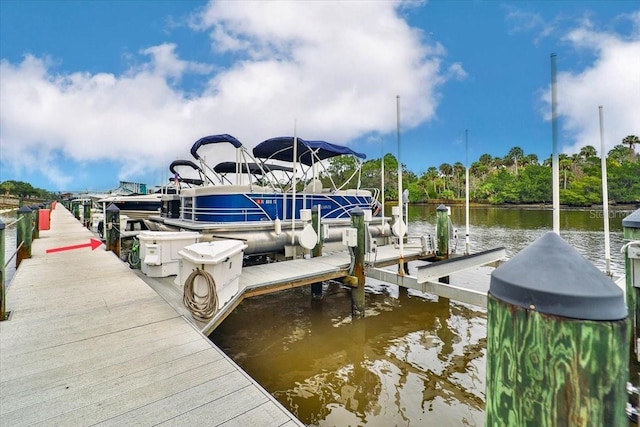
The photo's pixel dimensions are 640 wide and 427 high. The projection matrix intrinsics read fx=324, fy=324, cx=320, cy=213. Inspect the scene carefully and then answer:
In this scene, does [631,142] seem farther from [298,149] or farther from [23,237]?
[23,237]

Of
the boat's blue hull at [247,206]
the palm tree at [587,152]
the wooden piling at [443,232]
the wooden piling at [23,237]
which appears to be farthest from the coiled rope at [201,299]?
the palm tree at [587,152]

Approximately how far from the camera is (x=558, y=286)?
0.95 meters

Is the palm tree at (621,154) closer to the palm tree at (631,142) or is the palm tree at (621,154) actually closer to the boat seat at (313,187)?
the palm tree at (631,142)

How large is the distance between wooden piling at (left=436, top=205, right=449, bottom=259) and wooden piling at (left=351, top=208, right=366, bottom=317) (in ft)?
9.47

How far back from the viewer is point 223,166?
14.7 meters

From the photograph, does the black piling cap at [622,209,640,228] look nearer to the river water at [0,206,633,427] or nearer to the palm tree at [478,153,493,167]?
the river water at [0,206,633,427]

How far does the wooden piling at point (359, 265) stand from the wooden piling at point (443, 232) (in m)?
2.89

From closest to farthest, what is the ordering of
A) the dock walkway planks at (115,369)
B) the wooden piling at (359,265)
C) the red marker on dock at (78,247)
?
the dock walkway planks at (115,369)
the wooden piling at (359,265)
the red marker on dock at (78,247)

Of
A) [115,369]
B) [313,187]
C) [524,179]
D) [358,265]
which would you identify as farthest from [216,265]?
[524,179]

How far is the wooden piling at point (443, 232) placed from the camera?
8523 mm

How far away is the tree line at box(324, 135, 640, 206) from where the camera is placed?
4569 cm

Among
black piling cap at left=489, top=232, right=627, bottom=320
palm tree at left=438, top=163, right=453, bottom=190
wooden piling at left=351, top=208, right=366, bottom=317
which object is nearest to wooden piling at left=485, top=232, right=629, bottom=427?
black piling cap at left=489, top=232, right=627, bottom=320

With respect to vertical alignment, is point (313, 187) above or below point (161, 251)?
above

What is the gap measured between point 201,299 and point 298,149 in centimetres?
789
